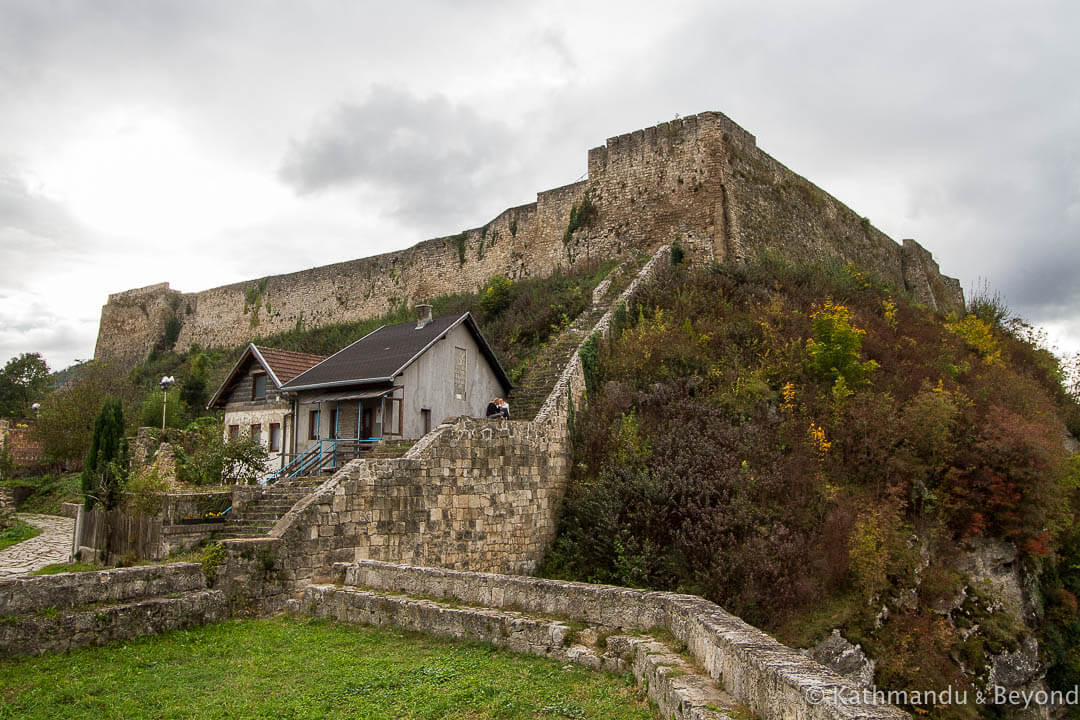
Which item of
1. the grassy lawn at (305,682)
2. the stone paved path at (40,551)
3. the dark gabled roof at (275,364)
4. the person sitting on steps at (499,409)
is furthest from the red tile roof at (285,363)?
the grassy lawn at (305,682)

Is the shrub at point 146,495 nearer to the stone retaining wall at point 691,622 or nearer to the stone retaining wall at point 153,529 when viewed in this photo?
the stone retaining wall at point 153,529

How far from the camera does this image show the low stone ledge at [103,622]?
612 centimetres

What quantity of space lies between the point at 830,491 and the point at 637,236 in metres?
12.8

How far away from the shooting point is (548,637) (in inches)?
257

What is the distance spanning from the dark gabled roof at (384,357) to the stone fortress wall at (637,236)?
764 centimetres

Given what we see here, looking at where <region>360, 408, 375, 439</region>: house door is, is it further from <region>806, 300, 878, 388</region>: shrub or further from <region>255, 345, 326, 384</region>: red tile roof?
<region>806, 300, 878, 388</region>: shrub

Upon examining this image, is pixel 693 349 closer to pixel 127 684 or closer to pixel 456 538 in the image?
pixel 456 538

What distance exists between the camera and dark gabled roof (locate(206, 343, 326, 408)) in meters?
18.5

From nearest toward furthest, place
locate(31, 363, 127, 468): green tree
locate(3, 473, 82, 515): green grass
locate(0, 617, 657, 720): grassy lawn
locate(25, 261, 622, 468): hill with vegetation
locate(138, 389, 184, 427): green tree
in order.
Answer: locate(0, 617, 657, 720): grassy lawn
locate(25, 261, 622, 468): hill with vegetation
locate(3, 473, 82, 515): green grass
locate(138, 389, 184, 427): green tree
locate(31, 363, 127, 468): green tree

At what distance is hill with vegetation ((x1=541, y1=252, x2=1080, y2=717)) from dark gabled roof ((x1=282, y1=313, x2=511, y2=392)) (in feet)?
10.4

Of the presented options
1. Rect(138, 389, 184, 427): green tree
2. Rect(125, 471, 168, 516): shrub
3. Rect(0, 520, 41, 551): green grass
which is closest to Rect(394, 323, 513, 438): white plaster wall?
Rect(125, 471, 168, 516): shrub

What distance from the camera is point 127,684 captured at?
574 centimetres

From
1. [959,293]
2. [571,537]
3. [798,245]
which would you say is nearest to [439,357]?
[571,537]

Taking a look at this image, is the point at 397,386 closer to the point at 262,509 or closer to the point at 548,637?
the point at 262,509
